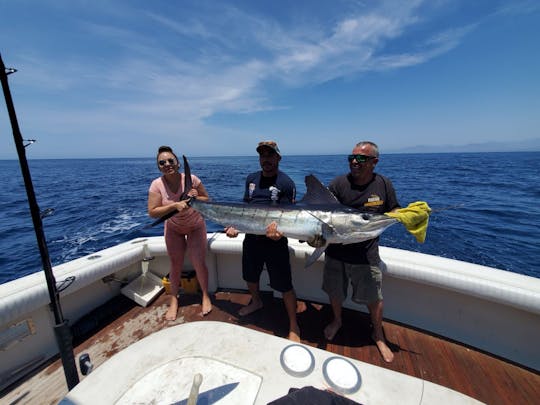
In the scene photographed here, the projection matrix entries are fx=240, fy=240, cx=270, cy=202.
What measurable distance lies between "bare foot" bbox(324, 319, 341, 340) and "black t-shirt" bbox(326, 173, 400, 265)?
0.88 m

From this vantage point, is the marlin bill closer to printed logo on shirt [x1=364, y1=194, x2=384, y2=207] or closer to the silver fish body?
the silver fish body

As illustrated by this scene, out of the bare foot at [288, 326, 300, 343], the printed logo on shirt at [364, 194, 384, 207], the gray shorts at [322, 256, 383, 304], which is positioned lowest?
the bare foot at [288, 326, 300, 343]

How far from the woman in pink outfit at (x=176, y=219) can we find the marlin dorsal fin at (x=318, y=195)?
137 centimetres

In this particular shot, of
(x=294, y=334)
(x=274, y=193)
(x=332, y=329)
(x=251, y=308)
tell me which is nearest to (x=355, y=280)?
(x=332, y=329)

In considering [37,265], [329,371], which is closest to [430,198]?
[329,371]

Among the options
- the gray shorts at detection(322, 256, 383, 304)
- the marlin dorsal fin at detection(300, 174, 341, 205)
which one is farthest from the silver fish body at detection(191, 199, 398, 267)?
the gray shorts at detection(322, 256, 383, 304)

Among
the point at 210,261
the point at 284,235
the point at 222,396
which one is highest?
the point at 284,235

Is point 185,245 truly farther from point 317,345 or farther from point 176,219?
point 317,345

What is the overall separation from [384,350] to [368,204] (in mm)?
1560

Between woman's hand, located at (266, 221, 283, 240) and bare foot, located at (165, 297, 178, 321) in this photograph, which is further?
bare foot, located at (165, 297, 178, 321)

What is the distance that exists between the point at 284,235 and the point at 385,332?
1.73 m

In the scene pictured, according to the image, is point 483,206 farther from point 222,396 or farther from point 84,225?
point 84,225

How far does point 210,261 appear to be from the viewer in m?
3.79

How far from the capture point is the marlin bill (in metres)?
2.32
